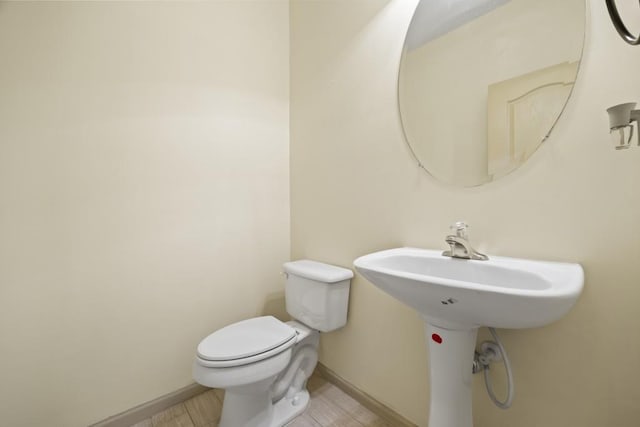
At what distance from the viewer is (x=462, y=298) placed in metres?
0.65

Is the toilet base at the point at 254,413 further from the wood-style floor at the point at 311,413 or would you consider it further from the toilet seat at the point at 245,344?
the toilet seat at the point at 245,344

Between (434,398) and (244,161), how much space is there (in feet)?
4.75

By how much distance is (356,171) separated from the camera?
1.40m

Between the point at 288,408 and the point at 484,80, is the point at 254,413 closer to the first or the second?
the point at 288,408

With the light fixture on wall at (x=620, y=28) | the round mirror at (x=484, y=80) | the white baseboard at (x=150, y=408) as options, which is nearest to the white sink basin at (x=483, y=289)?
the round mirror at (x=484, y=80)

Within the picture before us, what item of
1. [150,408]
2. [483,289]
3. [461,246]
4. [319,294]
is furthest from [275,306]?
[483,289]

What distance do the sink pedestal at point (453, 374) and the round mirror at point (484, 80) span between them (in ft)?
1.79

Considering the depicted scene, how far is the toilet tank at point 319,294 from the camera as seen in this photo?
1.34 meters

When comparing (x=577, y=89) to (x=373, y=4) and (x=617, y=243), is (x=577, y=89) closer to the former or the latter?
(x=617, y=243)

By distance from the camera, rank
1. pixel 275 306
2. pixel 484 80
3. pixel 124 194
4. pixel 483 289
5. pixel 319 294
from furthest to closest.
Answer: pixel 275 306
pixel 319 294
pixel 124 194
pixel 484 80
pixel 483 289

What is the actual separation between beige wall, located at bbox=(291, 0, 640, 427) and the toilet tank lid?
2.9 inches

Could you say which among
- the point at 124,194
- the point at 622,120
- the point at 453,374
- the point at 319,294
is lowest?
the point at 453,374

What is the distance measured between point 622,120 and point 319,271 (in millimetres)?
1162

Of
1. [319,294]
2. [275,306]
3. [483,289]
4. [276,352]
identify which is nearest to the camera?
[483,289]
